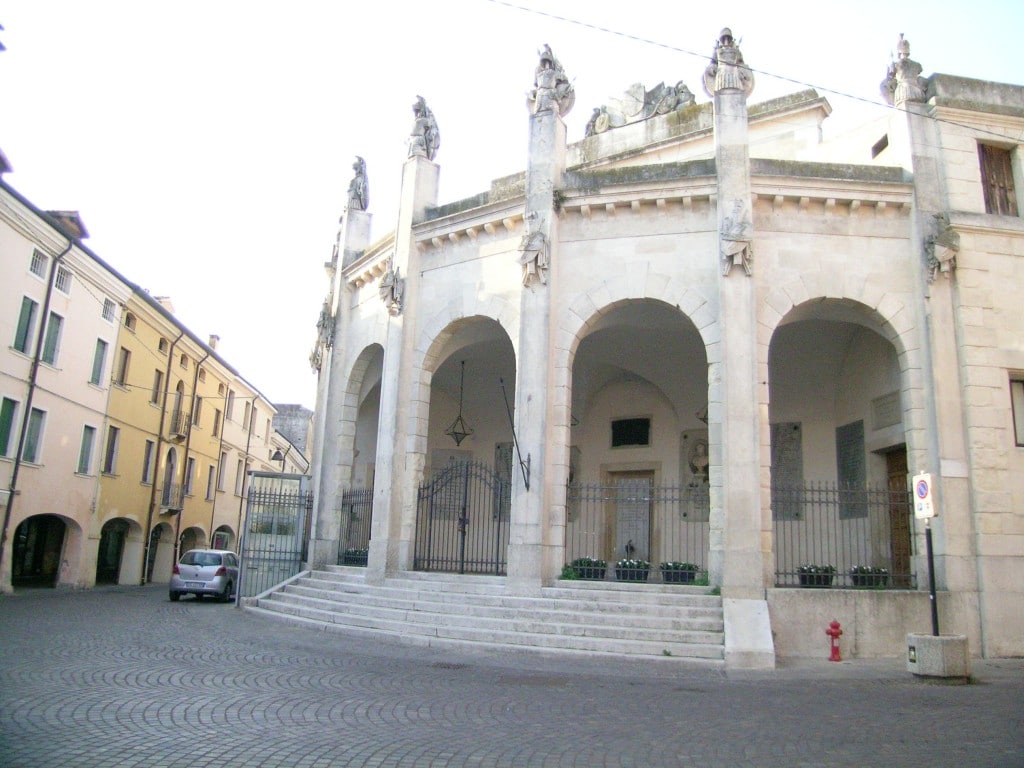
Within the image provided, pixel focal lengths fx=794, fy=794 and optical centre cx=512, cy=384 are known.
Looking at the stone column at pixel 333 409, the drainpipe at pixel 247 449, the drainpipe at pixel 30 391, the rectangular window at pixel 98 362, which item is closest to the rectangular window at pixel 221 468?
the drainpipe at pixel 247 449

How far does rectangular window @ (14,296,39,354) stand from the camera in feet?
70.0

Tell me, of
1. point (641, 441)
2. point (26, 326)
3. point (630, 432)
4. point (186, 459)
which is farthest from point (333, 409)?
point (186, 459)

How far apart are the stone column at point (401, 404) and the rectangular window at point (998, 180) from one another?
11250 millimetres

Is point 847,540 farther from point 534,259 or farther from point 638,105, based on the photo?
point 638,105

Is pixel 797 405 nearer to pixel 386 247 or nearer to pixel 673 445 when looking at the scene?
pixel 673 445

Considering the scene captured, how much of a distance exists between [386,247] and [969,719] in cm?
1471

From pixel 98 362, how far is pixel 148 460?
548cm

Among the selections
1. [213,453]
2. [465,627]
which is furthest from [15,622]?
[213,453]

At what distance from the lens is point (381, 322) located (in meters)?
18.9

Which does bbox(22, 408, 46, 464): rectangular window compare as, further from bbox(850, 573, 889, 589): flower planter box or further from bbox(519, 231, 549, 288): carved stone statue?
bbox(850, 573, 889, 589): flower planter box

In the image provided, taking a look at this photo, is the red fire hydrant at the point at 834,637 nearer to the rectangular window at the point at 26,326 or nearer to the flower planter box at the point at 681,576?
the flower planter box at the point at 681,576

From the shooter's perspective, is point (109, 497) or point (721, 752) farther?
point (109, 497)

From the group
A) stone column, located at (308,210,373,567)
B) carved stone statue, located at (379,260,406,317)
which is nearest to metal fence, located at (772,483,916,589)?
carved stone statue, located at (379,260,406,317)

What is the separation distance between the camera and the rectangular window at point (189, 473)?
33.8 meters
